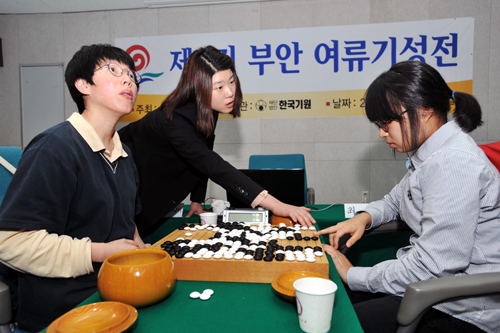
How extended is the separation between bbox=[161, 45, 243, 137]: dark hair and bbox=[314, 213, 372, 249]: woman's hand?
0.76 m

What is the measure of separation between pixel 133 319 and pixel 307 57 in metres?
3.59

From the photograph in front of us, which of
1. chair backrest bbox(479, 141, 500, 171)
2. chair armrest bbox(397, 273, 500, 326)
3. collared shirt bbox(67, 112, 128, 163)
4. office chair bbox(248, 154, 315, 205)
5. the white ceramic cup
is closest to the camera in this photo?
chair armrest bbox(397, 273, 500, 326)

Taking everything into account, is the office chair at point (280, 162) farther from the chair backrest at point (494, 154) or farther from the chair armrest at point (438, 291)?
the chair armrest at point (438, 291)

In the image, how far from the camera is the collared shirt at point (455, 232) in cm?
84

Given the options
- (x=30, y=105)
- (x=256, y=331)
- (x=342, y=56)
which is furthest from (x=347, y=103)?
(x=30, y=105)

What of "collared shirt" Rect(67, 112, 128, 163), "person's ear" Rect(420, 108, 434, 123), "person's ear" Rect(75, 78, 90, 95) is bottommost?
"collared shirt" Rect(67, 112, 128, 163)

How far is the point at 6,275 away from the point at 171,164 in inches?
32.7

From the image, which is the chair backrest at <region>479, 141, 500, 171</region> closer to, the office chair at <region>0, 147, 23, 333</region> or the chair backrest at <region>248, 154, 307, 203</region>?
the chair backrest at <region>248, 154, 307, 203</region>

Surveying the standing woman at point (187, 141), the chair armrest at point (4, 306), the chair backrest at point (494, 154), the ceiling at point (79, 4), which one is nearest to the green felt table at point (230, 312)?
the chair armrest at point (4, 306)

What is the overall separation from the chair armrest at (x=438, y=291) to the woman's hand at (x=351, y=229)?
1.52 ft

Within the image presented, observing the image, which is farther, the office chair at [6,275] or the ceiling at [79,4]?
the ceiling at [79,4]

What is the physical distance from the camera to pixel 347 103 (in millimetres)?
3652

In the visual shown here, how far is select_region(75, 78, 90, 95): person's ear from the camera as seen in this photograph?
1.04 m

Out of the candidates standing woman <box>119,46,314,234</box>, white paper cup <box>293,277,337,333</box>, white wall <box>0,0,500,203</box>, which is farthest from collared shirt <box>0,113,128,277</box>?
white wall <box>0,0,500,203</box>
